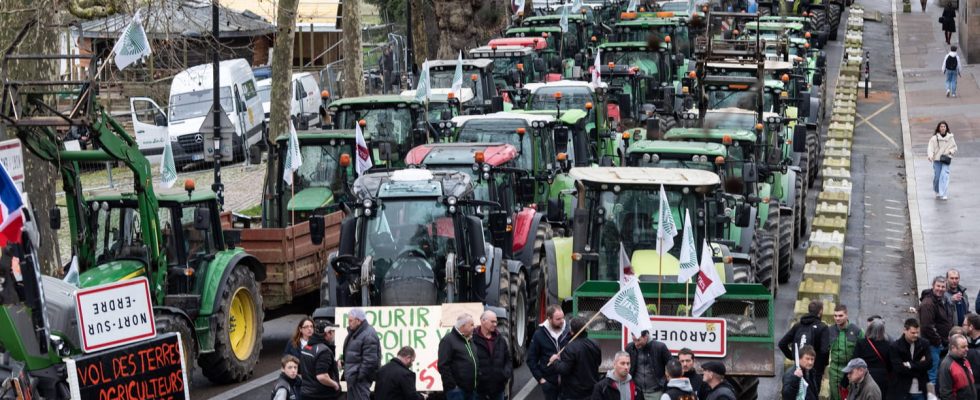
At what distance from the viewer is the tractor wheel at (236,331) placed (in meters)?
18.6

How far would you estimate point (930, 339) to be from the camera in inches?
663

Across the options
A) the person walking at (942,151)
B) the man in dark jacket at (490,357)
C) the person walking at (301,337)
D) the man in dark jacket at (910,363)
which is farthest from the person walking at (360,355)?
the person walking at (942,151)

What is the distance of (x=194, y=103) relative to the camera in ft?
136

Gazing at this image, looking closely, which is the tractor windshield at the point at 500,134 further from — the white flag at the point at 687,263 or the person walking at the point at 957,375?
the person walking at the point at 957,375

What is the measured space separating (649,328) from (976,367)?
3.11 meters

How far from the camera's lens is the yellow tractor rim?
19.4 metres

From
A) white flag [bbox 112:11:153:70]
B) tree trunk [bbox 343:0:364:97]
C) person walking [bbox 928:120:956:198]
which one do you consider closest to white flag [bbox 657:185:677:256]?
white flag [bbox 112:11:153:70]

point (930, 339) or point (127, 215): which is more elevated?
point (127, 215)

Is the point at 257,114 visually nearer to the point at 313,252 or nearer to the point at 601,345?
the point at 313,252

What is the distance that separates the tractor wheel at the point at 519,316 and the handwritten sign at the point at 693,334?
2.76 metres

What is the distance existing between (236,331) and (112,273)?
238 centimetres

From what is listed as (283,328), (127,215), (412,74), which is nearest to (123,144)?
(127,215)

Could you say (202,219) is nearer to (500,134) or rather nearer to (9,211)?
(9,211)

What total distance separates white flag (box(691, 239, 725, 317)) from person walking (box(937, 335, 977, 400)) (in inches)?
90.0
